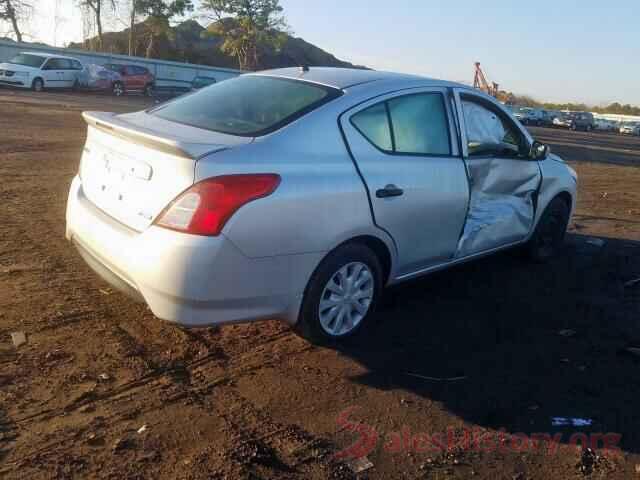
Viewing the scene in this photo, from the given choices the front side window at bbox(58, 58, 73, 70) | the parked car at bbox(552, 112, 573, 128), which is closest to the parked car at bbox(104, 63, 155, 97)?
the front side window at bbox(58, 58, 73, 70)

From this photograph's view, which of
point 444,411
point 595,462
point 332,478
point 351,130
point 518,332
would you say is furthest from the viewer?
point 518,332

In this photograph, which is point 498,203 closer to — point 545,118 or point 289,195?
point 289,195

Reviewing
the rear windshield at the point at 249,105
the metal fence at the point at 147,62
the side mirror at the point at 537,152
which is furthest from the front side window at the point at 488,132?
the metal fence at the point at 147,62

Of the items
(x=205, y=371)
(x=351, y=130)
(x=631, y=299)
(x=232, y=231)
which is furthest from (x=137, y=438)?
(x=631, y=299)

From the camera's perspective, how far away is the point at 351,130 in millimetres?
3885

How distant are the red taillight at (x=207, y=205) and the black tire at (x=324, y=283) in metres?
0.72

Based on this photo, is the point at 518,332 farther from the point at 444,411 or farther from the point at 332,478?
the point at 332,478

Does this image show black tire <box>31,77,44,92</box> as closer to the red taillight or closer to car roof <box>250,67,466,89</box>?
car roof <box>250,67,466,89</box>

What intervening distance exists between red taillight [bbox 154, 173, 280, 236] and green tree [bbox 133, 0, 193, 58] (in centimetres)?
5407

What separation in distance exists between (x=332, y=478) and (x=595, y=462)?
4.27 feet

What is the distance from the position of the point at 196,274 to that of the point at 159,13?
55.2 meters

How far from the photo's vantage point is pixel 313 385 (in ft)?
11.6

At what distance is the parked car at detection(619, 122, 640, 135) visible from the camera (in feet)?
170

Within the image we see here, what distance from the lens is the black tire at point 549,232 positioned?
6.14m
